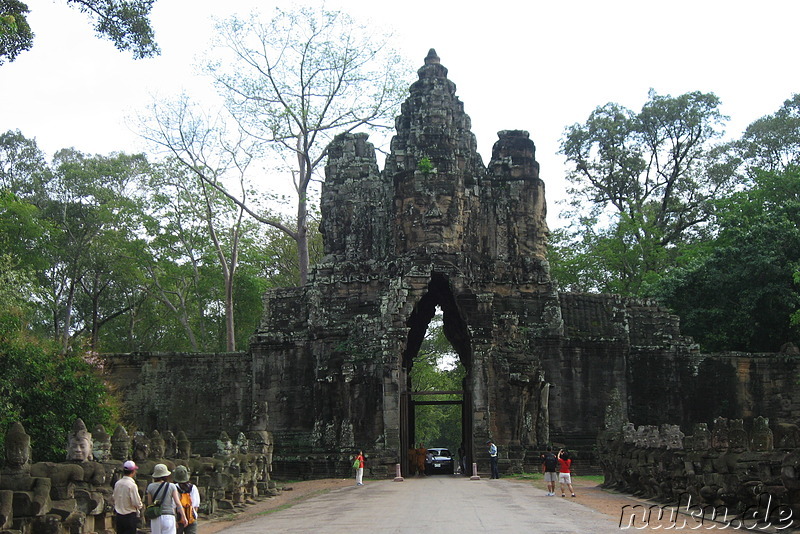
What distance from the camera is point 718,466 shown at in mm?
15312

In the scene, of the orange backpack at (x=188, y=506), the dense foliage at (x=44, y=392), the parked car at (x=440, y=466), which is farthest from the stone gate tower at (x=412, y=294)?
the orange backpack at (x=188, y=506)

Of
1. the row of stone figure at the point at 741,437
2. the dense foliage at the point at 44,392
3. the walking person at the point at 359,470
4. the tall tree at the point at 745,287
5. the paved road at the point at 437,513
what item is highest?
the tall tree at the point at 745,287

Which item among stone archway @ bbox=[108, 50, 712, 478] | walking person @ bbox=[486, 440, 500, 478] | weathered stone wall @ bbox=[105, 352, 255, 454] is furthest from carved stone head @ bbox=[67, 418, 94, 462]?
weathered stone wall @ bbox=[105, 352, 255, 454]

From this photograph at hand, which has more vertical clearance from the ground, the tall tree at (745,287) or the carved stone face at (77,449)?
the tall tree at (745,287)

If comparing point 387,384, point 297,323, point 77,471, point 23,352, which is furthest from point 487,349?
point 77,471

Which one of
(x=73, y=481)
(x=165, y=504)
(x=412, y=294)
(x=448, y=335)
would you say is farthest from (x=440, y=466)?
(x=165, y=504)

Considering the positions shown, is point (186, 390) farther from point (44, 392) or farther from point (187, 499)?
point (187, 499)

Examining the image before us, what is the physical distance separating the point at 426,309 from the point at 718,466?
59.3 feet

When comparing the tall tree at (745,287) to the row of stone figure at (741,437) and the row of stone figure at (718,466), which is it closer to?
the row of stone figure at (718,466)

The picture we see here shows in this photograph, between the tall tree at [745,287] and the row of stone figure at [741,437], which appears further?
the tall tree at [745,287]

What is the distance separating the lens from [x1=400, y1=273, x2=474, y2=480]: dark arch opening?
27.8 metres

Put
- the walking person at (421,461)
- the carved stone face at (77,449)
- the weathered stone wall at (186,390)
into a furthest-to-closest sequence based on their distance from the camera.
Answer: the weathered stone wall at (186,390) < the walking person at (421,461) < the carved stone face at (77,449)

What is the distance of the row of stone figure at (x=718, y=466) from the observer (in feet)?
43.5

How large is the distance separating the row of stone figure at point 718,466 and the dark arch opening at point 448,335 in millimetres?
7197
